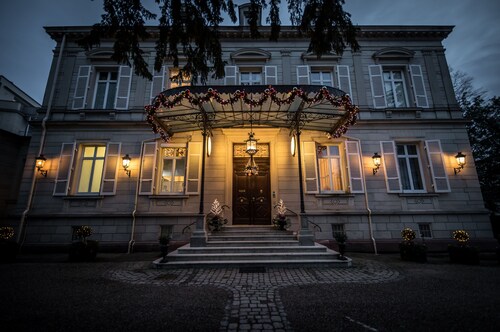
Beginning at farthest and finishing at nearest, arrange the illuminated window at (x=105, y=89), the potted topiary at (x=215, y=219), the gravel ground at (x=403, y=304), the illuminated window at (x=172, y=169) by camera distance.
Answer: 1. the illuminated window at (x=105, y=89)
2. the illuminated window at (x=172, y=169)
3. the potted topiary at (x=215, y=219)
4. the gravel ground at (x=403, y=304)

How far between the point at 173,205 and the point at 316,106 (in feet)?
23.0

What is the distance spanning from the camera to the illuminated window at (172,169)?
9680 mm

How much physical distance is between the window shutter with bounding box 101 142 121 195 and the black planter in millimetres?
11303

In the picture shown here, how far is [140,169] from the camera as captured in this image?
952cm

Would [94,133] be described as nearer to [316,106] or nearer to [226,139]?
[226,139]

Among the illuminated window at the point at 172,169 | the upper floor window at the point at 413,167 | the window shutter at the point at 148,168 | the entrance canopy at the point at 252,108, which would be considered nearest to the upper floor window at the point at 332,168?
the entrance canopy at the point at 252,108

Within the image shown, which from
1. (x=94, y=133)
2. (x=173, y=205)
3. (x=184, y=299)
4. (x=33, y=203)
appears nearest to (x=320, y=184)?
(x=173, y=205)

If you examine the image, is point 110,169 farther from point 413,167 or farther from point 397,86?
point 397,86

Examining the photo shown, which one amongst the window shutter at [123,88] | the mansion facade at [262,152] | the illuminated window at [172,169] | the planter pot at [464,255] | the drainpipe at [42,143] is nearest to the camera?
the planter pot at [464,255]

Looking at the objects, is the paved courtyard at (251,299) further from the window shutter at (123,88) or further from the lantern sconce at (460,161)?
the window shutter at (123,88)

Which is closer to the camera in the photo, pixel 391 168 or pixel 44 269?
pixel 44 269

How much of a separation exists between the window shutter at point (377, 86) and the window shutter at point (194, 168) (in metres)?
8.62

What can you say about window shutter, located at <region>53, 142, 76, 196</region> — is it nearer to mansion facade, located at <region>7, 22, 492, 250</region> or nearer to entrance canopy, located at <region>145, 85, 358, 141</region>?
mansion facade, located at <region>7, 22, 492, 250</region>

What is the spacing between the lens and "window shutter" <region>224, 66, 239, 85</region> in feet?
34.6
